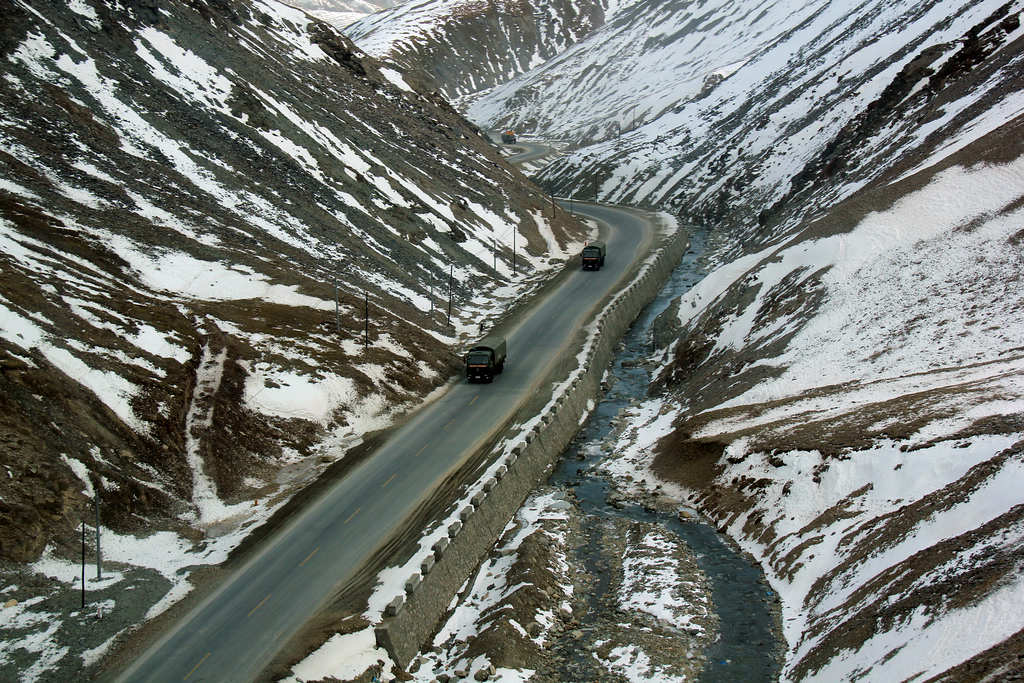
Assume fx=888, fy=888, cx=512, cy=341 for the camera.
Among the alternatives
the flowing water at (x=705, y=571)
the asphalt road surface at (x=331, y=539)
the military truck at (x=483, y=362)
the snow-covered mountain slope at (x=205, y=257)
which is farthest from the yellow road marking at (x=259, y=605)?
the military truck at (x=483, y=362)

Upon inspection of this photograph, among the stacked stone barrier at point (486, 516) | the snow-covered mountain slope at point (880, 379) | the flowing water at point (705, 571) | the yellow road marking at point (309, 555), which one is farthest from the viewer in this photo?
the yellow road marking at point (309, 555)

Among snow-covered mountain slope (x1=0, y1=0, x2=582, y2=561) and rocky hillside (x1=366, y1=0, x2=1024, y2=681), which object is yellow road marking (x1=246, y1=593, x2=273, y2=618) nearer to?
snow-covered mountain slope (x1=0, y1=0, x2=582, y2=561)

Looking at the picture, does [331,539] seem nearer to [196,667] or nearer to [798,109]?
[196,667]

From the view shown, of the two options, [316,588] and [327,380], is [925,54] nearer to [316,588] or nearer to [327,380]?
[327,380]

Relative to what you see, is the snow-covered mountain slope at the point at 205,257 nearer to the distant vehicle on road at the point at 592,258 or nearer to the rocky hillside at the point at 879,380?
the distant vehicle on road at the point at 592,258

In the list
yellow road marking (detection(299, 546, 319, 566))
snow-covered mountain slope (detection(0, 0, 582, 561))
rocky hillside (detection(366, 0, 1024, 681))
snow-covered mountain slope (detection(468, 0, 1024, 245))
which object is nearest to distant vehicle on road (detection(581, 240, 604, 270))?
snow-covered mountain slope (detection(0, 0, 582, 561))

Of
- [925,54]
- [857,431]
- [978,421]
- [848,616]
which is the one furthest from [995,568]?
[925,54]

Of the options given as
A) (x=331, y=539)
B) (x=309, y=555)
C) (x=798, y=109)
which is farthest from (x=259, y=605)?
(x=798, y=109)
